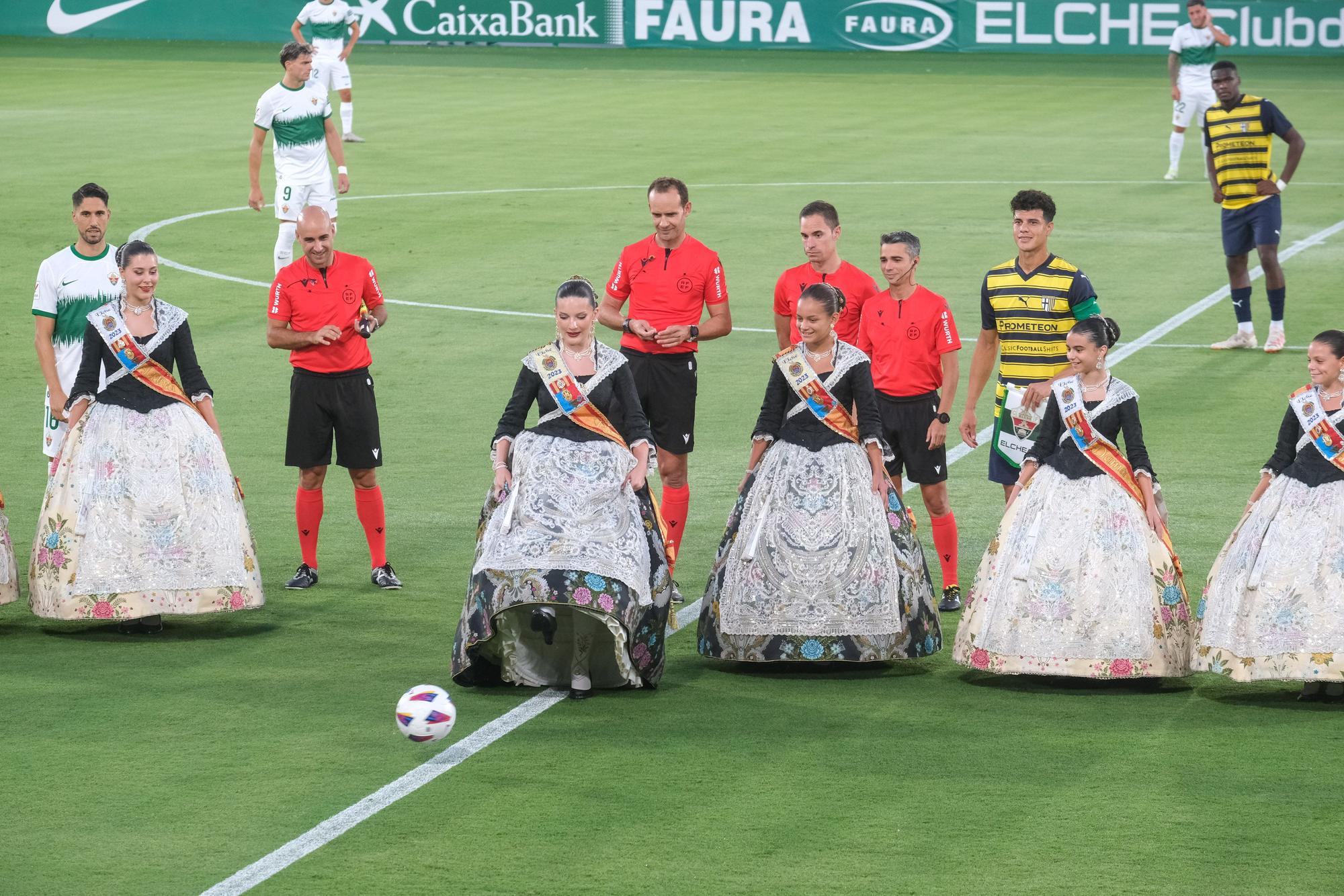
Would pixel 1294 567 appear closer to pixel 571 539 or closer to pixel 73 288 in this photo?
pixel 571 539

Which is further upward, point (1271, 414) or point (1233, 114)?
point (1233, 114)

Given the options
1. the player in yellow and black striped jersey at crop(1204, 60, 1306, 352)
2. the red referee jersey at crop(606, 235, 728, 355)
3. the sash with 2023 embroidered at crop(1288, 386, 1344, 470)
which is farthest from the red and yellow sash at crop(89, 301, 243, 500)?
the player in yellow and black striped jersey at crop(1204, 60, 1306, 352)

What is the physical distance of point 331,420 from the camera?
39.5 feet

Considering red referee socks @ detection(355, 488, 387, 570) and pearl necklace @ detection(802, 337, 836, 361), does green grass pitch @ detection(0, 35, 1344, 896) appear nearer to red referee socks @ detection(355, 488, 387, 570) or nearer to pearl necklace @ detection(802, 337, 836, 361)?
red referee socks @ detection(355, 488, 387, 570)

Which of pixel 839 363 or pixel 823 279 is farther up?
pixel 823 279

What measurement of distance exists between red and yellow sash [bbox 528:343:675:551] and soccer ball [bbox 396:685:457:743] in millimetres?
1650

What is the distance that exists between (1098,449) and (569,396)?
2563mm

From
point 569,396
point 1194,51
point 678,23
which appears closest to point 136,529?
point 569,396

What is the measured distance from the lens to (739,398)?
17.1 metres

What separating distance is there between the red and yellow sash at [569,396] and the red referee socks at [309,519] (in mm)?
2368

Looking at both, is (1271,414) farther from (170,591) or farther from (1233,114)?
(170,591)

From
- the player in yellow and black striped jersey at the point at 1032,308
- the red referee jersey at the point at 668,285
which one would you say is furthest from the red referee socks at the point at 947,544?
the red referee jersey at the point at 668,285

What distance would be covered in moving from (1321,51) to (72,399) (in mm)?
39645

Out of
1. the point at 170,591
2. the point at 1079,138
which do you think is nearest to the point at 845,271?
the point at 170,591
